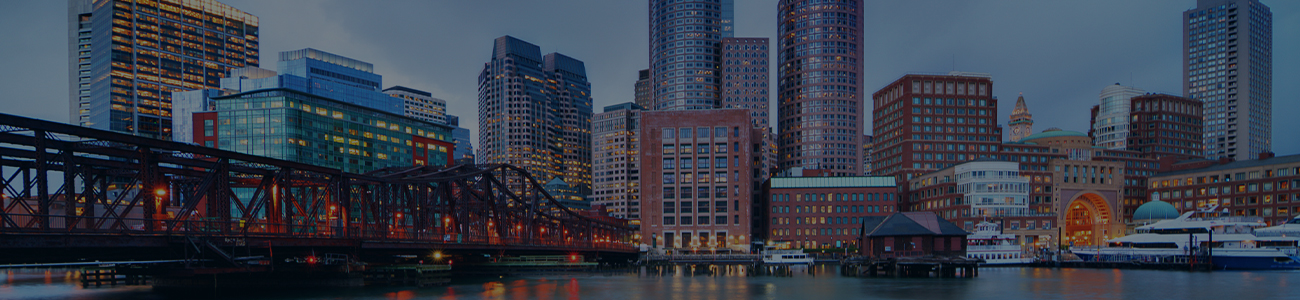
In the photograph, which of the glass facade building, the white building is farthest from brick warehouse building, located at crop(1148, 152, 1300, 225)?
the glass facade building

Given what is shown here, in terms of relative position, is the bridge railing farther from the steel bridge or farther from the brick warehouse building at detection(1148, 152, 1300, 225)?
the brick warehouse building at detection(1148, 152, 1300, 225)

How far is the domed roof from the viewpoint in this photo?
147875 millimetres

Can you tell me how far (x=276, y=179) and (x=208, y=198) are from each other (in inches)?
209

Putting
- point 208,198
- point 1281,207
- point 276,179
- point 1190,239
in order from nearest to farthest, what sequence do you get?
point 208,198
point 276,179
point 1190,239
point 1281,207

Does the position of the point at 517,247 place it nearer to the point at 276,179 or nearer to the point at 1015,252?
the point at 276,179

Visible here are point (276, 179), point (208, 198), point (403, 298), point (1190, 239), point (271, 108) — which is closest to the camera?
point (208, 198)

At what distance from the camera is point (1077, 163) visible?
554 feet

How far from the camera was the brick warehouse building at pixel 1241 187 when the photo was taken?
14875 centimetres

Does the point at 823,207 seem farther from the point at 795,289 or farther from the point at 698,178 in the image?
the point at 795,289

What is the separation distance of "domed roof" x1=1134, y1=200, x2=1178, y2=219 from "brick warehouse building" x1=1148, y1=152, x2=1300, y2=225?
13.2 meters

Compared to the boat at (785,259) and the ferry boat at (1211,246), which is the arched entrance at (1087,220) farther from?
the boat at (785,259)

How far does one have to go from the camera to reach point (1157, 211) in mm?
150125

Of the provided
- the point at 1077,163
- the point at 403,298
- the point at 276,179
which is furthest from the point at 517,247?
the point at 1077,163

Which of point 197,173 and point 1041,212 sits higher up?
point 197,173
